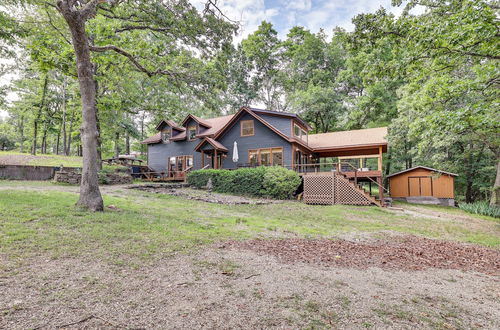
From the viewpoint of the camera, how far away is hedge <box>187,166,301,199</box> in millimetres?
14650

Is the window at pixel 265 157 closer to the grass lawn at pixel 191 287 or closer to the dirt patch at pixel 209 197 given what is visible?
the dirt patch at pixel 209 197

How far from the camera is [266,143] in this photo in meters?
18.6

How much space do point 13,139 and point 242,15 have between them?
140 feet

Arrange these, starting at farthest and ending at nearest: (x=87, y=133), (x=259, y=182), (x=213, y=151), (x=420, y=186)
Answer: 1. (x=213, y=151)
2. (x=420, y=186)
3. (x=259, y=182)
4. (x=87, y=133)

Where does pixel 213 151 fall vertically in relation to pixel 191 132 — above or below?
below

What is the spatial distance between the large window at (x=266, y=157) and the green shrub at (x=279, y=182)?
3002 mm

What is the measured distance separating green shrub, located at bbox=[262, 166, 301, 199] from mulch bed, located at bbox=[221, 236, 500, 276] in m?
8.38

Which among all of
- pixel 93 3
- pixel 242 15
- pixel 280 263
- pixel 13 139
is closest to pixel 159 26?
pixel 93 3

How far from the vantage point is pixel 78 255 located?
3.95m

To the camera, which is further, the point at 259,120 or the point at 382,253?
the point at 259,120

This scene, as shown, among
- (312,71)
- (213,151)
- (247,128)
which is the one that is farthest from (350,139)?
(312,71)

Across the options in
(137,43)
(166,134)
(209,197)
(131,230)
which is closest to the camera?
(131,230)

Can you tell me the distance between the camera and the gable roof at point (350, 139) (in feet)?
56.6

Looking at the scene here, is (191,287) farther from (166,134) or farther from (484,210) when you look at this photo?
(166,134)
